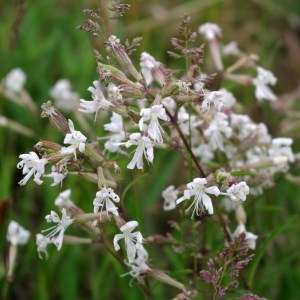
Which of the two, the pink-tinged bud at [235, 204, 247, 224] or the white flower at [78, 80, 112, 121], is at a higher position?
the white flower at [78, 80, 112, 121]

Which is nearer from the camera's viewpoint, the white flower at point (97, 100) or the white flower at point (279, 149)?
the white flower at point (97, 100)

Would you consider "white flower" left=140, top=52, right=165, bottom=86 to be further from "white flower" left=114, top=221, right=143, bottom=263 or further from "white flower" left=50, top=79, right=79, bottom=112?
"white flower" left=50, top=79, right=79, bottom=112

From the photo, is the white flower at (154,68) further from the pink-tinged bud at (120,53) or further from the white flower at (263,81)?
the white flower at (263,81)

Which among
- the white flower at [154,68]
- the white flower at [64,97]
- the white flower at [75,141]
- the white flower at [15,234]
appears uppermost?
the white flower at [64,97]

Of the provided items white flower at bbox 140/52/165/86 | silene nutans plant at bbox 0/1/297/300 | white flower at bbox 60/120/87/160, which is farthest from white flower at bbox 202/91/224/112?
white flower at bbox 60/120/87/160

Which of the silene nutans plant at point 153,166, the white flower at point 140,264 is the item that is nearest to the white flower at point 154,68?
the silene nutans plant at point 153,166

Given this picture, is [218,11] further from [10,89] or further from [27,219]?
[27,219]

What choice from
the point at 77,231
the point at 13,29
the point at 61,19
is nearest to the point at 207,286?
the point at 77,231

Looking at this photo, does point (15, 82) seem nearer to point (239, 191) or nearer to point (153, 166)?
point (153, 166)

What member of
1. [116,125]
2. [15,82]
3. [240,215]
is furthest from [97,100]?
[15,82]
